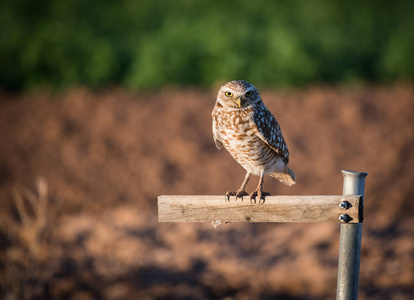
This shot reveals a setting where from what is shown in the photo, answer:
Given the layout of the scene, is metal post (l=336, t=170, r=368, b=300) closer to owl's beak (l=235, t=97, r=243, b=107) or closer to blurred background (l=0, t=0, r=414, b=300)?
owl's beak (l=235, t=97, r=243, b=107)

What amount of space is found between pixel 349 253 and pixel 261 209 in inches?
20.8

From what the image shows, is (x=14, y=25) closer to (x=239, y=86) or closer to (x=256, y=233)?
(x=256, y=233)

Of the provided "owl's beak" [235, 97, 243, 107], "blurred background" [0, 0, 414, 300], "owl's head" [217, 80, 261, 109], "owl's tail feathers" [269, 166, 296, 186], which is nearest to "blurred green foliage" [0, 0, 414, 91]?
"blurred background" [0, 0, 414, 300]

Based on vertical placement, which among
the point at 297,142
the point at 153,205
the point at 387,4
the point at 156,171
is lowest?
the point at 153,205

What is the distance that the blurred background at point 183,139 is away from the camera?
227 inches

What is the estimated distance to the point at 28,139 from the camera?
888 cm

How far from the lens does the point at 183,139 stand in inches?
340

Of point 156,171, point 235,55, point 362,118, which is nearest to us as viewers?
point 156,171

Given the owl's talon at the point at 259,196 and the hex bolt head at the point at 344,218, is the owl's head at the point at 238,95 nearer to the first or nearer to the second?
the owl's talon at the point at 259,196

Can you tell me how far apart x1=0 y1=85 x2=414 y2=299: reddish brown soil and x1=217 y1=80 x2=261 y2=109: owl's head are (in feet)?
6.85

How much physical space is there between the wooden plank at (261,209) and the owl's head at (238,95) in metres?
0.57

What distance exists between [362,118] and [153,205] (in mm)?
4178

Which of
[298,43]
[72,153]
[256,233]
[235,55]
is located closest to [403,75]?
[298,43]

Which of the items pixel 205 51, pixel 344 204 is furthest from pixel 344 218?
pixel 205 51
